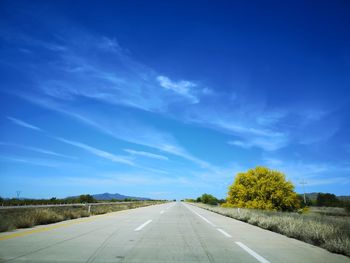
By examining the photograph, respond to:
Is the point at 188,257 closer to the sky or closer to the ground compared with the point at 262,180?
closer to the ground

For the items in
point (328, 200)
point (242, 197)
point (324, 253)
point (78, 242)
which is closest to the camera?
point (324, 253)

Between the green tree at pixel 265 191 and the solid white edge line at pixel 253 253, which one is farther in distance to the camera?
the green tree at pixel 265 191

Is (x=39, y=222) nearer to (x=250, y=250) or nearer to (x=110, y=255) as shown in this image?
(x=110, y=255)

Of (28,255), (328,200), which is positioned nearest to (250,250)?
(28,255)

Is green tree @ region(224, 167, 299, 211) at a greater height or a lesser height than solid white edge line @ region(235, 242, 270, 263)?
greater

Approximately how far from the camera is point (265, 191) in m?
38.7

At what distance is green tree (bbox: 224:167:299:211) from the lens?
37875 mm

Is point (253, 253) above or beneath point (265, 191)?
beneath

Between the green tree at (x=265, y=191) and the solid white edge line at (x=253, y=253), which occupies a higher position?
the green tree at (x=265, y=191)

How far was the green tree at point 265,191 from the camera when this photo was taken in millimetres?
37875

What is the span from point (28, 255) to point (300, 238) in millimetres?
8558

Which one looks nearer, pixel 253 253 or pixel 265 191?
pixel 253 253

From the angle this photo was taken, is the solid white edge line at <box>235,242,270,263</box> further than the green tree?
No

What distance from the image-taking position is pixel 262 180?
39.6m
